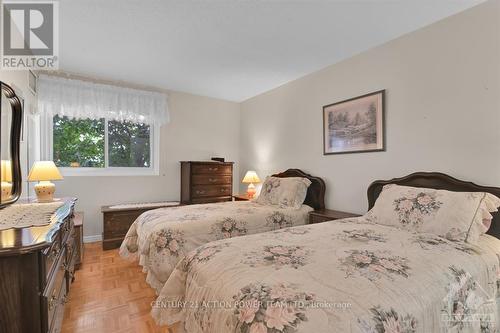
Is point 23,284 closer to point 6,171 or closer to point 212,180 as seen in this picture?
point 6,171

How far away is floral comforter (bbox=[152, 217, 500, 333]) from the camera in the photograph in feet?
2.72

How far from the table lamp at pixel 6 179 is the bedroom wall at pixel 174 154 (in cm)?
174

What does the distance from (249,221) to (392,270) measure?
1.42 meters

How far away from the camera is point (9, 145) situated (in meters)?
1.78

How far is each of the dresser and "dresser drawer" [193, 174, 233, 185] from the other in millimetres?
904

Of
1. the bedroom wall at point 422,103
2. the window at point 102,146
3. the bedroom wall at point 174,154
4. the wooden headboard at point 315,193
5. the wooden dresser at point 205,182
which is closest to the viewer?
the bedroom wall at point 422,103

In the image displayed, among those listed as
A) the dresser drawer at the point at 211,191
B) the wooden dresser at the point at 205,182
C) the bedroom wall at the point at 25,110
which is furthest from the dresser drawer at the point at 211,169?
the bedroom wall at the point at 25,110

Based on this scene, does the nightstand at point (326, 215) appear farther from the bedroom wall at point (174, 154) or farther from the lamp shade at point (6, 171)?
the lamp shade at point (6, 171)

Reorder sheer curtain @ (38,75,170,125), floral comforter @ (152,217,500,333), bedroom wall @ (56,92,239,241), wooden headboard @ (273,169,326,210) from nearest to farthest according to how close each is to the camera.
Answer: floral comforter @ (152,217,500,333)
wooden headboard @ (273,169,326,210)
sheer curtain @ (38,75,170,125)
bedroom wall @ (56,92,239,241)

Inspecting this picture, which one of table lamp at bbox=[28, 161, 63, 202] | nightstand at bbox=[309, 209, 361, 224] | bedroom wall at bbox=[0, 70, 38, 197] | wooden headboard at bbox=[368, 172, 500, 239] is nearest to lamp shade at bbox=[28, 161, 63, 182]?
table lamp at bbox=[28, 161, 63, 202]

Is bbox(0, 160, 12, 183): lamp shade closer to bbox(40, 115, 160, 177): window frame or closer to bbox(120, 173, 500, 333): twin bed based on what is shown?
bbox(120, 173, 500, 333): twin bed

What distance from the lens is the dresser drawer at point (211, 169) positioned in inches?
151

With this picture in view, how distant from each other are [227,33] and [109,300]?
100 inches

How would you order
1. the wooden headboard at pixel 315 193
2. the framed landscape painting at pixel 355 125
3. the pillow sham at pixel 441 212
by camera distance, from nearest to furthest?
the pillow sham at pixel 441 212 < the framed landscape painting at pixel 355 125 < the wooden headboard at pixel 315 193
